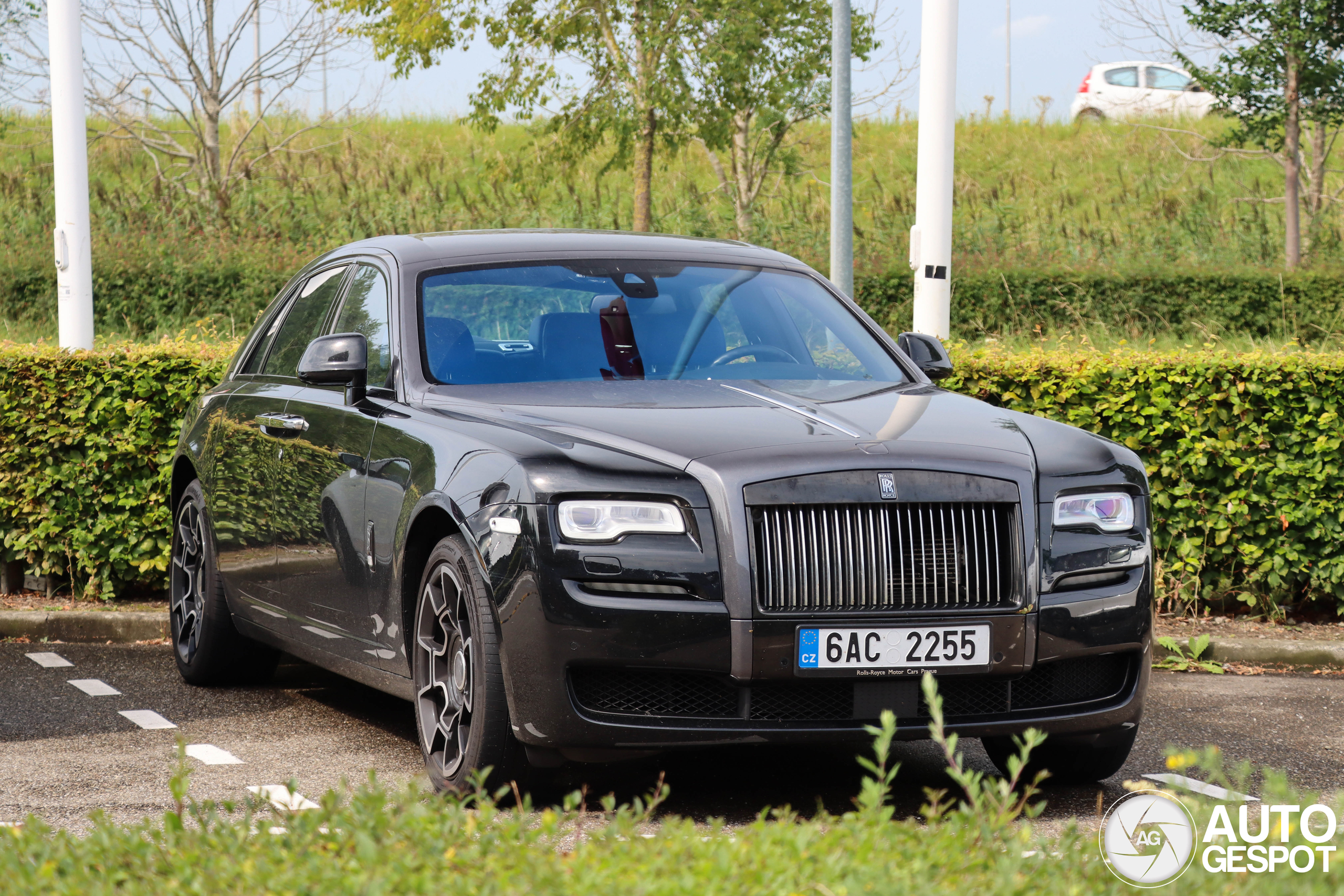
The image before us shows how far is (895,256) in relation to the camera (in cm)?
2025

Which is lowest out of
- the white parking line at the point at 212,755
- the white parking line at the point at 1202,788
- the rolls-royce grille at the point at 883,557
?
the white parking line at the point at 212,755

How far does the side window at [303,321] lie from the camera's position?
657cm

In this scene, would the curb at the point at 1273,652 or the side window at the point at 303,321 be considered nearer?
the side window at the point at 303,321

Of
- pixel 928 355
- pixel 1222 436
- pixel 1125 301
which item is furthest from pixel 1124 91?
pixel 928 355

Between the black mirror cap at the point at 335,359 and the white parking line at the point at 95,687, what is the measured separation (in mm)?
2198

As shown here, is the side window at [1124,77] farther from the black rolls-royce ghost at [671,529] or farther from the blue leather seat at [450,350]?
the blue leather seat at [450,350]

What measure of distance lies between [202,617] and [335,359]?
2.00m

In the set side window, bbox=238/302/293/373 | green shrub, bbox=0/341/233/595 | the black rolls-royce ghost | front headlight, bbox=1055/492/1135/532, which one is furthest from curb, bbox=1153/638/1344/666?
green shrub, bbox=0/341/233/595

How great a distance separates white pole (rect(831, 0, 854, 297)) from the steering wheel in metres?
5.72

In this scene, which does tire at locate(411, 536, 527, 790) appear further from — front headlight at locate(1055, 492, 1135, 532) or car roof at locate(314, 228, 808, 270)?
front headlight at locate(1055, 492, 1135, 532)

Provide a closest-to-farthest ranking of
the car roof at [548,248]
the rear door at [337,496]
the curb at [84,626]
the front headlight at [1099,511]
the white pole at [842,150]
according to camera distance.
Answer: the front headlight at [1099,511], the rear door at [337,496], the car roof at [548,248], the curb at [84,626], the white pole at [842,150]

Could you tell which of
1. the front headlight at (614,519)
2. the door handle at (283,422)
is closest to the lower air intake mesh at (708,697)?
the front headlight at (614,519)

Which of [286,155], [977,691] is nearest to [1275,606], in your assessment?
[977,691]

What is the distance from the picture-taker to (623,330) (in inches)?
228
